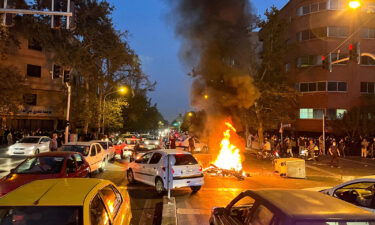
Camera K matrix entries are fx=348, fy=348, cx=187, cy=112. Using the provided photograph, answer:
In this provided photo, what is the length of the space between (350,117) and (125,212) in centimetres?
2777

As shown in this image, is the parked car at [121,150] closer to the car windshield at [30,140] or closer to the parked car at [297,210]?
the car windshield at [30,140]

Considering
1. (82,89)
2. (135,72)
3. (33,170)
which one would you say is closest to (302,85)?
(135,72)

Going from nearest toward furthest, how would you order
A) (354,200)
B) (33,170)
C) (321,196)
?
(321,196) < (354,200) < (33,170)

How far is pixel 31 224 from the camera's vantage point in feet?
12.9

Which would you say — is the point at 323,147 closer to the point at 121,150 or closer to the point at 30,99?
the point at 121,150

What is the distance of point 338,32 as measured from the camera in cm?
3603

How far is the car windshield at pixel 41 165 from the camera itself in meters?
9.14

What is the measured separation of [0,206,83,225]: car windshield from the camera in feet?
13.0

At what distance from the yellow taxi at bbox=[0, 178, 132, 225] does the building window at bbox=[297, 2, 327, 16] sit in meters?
36.8

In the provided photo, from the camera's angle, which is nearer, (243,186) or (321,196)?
(321,196)

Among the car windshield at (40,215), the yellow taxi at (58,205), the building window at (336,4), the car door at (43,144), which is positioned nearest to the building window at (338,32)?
the building window at (336,4)

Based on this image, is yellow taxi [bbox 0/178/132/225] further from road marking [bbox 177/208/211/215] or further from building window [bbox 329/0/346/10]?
building window [bbox 329/0/346/10]

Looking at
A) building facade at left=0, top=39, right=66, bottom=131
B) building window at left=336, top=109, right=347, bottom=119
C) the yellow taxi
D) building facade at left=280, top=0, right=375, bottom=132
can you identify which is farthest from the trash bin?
building facade at left=0, top=39, right=66, bottom=131

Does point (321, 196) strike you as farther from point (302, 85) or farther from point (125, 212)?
point (302, 85)
